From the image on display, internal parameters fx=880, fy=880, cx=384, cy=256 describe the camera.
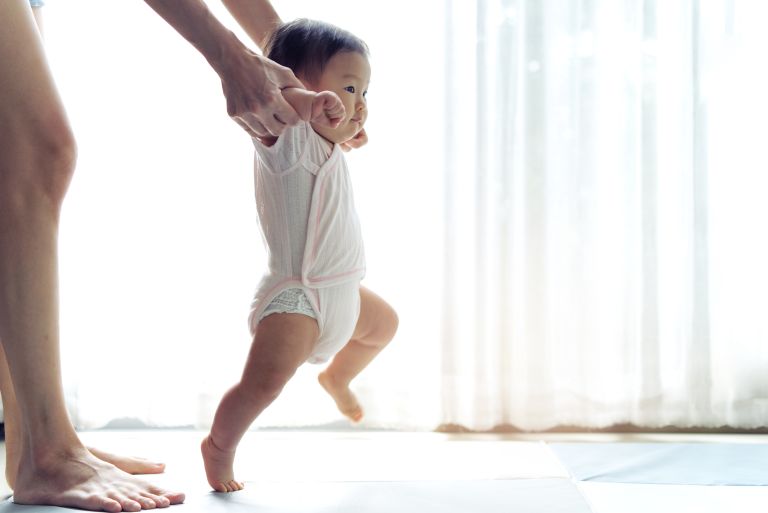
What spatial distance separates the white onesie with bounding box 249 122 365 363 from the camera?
1.39m

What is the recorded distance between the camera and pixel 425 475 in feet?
5.04

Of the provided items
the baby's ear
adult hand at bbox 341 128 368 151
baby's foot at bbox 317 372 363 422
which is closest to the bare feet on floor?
baby's foot at bbox 317 372 363 422

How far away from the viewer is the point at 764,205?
1.99 meters

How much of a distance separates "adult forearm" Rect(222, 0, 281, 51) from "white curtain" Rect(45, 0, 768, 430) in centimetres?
40

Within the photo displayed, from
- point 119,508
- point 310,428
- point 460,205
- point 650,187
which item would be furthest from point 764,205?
point 119,508

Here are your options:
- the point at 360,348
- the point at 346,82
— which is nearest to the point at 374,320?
the point at 360,348

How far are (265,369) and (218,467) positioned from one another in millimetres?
201

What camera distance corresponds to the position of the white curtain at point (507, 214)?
197cm

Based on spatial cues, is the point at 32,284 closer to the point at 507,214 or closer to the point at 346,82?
the point at 346,82

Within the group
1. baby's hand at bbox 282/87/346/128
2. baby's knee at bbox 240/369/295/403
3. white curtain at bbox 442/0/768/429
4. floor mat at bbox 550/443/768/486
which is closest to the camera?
baby's hand at bbox 282/87/346/128

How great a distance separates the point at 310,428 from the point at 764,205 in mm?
1148

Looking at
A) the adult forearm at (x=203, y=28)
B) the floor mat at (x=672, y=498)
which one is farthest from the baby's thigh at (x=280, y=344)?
the floor mat at (x=672, y=498)

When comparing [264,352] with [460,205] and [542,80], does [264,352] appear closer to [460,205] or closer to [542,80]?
[460,205]

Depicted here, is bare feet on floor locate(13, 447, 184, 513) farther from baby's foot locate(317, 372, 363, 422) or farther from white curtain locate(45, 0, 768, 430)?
white curtain locate(45, 0, 768, 430)
